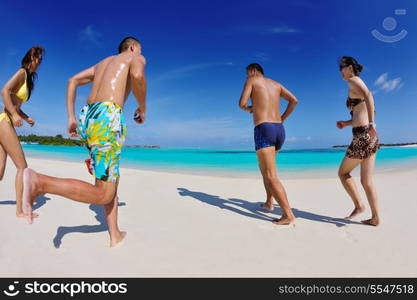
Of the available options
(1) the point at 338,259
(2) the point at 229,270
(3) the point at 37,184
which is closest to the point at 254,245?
(2) the point at 229,270

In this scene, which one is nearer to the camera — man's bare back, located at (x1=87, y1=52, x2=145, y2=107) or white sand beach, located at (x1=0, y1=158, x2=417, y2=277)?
white sand beach, located at (x1=0, y1=158, x2=417, y2=277)

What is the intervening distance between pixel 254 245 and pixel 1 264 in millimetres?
2281

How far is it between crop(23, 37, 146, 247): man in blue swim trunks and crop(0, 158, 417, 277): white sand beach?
0.46 m

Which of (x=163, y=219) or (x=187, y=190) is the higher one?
(x=187, y=190)

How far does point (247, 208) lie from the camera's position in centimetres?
399

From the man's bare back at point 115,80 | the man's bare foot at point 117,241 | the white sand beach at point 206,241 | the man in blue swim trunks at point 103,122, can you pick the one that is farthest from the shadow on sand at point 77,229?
the man's bare back at point 115,80

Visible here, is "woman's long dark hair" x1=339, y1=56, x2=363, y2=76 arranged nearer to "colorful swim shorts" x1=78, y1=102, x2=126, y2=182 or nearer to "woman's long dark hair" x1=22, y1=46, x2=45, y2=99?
"colorful swim shorts" x1=78, y1=102, x2=126, y2=182

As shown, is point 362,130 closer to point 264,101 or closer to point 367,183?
point 367,183

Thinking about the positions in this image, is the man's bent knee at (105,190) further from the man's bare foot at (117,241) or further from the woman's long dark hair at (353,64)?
the woman's long dark hair at (353,64)

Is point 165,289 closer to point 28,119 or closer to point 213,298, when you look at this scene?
point 213,298

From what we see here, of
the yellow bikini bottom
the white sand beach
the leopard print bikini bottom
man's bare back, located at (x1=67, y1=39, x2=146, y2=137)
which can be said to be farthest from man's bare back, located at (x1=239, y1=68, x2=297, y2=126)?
the yellow bikini bottom

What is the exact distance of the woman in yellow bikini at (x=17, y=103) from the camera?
281 centimetres

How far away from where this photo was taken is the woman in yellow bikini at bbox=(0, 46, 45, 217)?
281 cm

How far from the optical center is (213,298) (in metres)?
1.67
